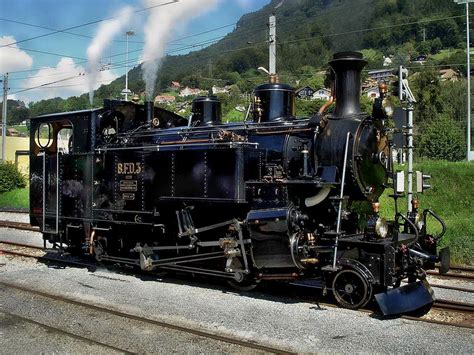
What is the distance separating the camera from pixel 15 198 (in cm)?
3145

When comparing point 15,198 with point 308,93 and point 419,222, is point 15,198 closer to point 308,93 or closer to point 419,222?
point 308,93

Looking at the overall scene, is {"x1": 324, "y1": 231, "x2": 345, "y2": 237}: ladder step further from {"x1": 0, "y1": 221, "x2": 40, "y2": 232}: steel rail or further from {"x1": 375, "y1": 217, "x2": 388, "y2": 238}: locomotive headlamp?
{"x1": 0, "y1": 221, "x2": 40, "y2": 232}: steel rail

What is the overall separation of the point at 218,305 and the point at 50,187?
5.53 metres

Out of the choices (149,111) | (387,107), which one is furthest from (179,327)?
(149,111)

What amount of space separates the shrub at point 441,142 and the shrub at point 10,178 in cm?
2768

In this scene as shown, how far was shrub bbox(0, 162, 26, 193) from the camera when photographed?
33.0 meters

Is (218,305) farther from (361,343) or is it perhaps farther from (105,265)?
(105,265)

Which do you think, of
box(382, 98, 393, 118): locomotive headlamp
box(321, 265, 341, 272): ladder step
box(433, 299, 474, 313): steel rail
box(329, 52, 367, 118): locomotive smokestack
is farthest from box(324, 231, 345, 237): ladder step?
box(382, 98, 393, 118): locomotive headlamp

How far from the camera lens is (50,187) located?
11.2 metres

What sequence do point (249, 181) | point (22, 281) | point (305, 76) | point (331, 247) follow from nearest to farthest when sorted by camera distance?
point (331, 247), point (249, 181), point (22, 281), point (305, 76)

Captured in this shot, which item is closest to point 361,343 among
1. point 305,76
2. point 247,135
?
point 247,135

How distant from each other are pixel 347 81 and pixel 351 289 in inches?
121

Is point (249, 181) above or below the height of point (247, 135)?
below

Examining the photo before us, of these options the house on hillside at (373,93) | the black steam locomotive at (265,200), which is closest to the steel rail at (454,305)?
the black steam locomotive at (265,200)
